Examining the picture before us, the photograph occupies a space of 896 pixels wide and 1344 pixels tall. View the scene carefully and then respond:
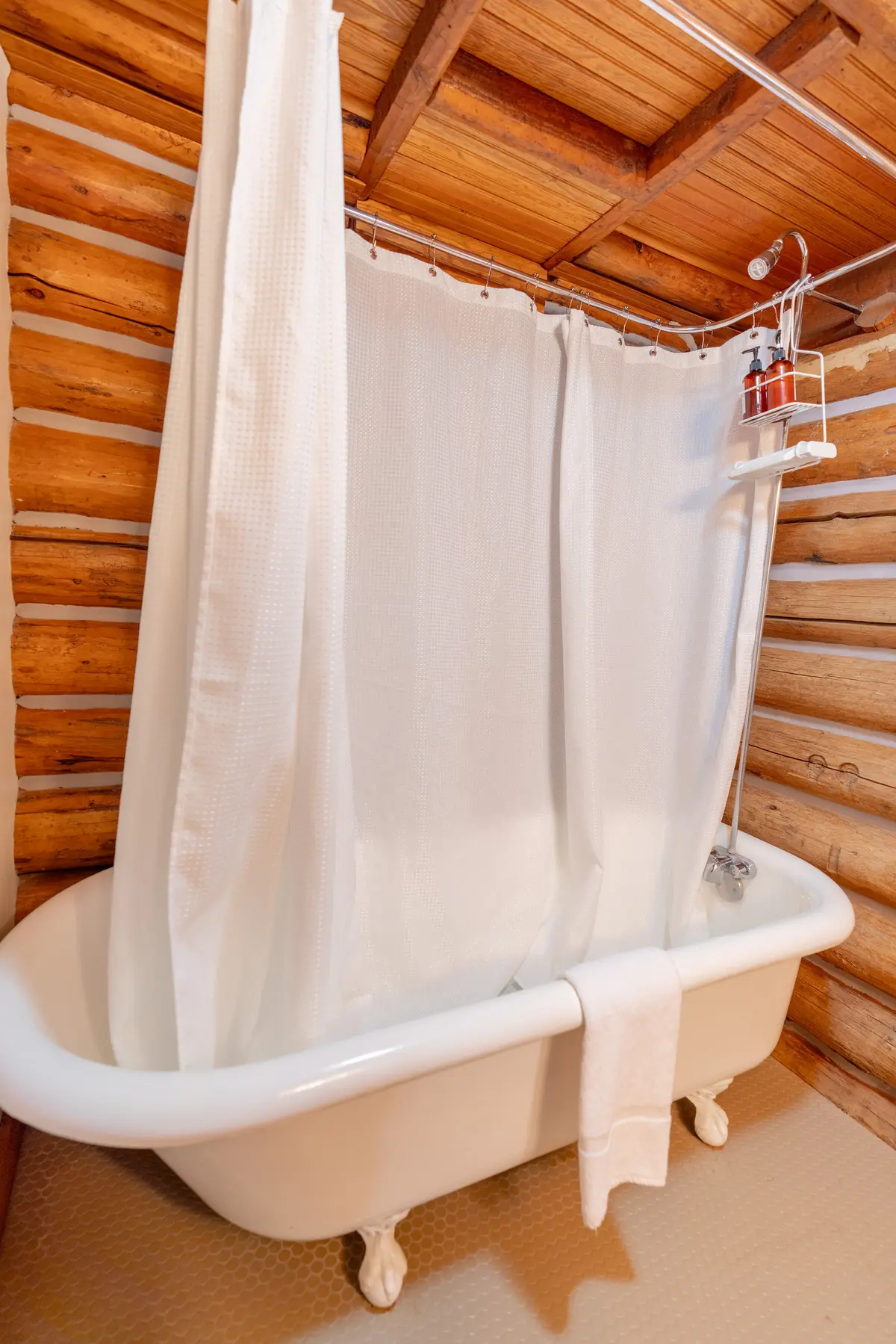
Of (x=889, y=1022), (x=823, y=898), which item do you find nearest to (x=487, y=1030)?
(x=823, y=898)

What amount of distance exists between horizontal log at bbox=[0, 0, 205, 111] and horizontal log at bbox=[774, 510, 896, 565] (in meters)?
1.79

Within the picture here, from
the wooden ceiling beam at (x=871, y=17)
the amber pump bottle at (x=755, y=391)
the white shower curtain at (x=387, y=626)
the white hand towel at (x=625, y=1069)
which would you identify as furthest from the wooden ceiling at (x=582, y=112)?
Answer: the white hand towel at (x=625, y=1069)

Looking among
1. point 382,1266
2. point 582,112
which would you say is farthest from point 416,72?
point 382,1266

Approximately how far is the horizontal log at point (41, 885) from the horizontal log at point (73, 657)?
418 mm

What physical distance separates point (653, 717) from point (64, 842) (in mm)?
1503

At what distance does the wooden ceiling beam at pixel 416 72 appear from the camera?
941 mm

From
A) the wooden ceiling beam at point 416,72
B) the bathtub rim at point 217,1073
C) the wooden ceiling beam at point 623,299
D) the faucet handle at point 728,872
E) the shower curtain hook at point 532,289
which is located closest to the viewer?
the bathtub rim at point 217,1073

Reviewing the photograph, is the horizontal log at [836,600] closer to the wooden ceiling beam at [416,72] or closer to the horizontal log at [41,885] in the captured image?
the wooden ceiling beam at [416,72]

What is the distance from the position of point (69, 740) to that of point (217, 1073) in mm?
847

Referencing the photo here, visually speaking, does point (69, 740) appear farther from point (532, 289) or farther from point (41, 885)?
point (532, 289)

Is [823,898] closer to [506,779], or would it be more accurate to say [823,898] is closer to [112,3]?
[506,779]

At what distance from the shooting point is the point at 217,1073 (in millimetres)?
745

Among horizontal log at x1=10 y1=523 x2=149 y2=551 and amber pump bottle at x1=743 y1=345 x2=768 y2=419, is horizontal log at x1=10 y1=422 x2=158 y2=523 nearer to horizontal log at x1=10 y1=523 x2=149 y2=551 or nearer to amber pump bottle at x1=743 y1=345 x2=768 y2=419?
horizontal log at x1=10 y1=523 x2=149 y2=551

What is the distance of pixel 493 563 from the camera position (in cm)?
145
